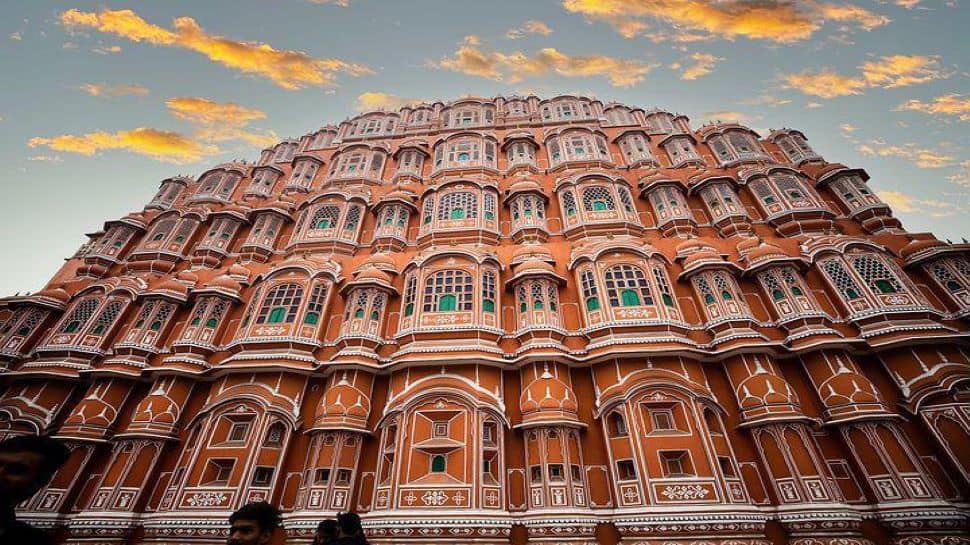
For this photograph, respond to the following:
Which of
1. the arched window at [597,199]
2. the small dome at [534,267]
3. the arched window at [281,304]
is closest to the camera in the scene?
the small dome at [534,267]

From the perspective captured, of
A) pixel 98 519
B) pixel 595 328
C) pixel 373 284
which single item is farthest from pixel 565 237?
pixel 98 519

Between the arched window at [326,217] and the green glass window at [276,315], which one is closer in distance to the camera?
the green glass window at [276,315]

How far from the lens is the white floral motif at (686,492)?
1066cm

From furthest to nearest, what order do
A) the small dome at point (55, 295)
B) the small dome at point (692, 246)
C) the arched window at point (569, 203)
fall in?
the arched window at point (569, 203), the small dome at point (55, 295), the small dome at point (692, 246)

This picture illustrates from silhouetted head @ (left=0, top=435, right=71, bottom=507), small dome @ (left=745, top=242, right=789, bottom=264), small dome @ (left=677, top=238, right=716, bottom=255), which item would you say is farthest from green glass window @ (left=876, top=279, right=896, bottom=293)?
silhouetted head @ (left=0, top=435, right=71, bottom=507)

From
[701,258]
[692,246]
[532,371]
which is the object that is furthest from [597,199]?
[532,371]

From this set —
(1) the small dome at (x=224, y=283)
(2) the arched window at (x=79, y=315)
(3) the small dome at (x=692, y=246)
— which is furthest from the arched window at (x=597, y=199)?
(2) the arched window at (x=79, y=315)

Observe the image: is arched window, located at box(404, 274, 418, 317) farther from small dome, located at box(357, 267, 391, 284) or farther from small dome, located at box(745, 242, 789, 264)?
small dome, located at box(745, 242, 789, 264)

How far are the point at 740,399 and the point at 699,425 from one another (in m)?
1.74

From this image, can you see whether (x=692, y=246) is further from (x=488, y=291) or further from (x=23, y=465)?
(x=23, y=465)

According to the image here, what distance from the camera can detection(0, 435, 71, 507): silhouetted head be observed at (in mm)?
3227

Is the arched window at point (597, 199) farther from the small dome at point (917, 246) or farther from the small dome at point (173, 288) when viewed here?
the small dome at point (173, 288)

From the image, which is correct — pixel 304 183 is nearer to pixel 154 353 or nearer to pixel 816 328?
pixel 154 353

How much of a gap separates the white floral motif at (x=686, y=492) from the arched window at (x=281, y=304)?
12.8m
